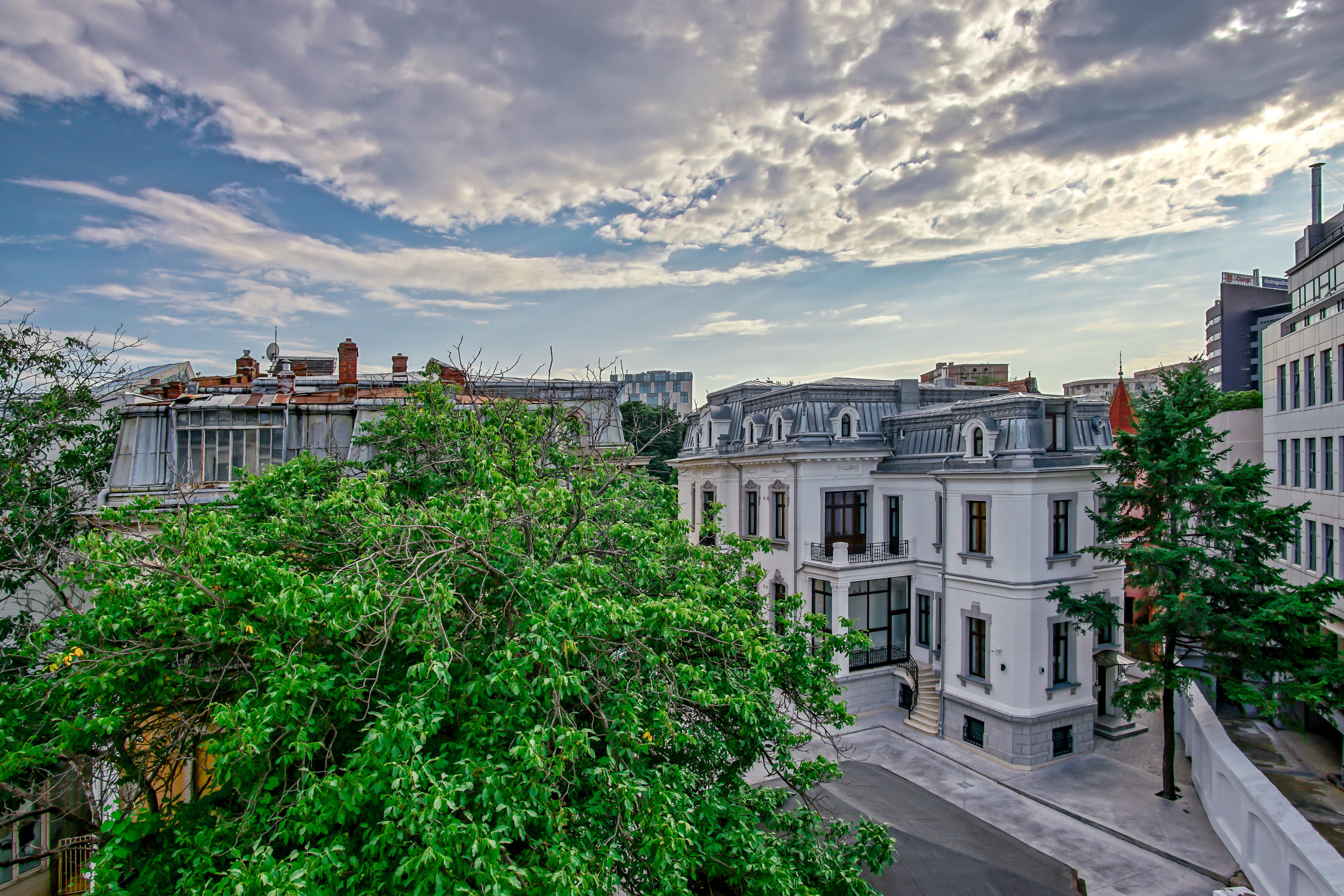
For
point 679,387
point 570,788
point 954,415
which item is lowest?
point 570,788

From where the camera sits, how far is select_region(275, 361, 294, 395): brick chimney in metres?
18.5

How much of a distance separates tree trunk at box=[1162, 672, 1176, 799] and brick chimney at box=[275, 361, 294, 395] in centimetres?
2340

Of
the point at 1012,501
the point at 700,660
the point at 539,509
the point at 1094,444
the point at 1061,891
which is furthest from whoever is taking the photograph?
the point at 1094,444

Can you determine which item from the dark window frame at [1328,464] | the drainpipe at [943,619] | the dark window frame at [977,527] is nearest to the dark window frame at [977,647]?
the drainpipe at [943,619]

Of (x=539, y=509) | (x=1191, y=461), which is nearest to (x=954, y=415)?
(x=1191, y=461)

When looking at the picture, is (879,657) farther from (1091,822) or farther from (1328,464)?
(1328,464)

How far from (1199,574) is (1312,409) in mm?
5752

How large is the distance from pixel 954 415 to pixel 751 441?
23.5 ft

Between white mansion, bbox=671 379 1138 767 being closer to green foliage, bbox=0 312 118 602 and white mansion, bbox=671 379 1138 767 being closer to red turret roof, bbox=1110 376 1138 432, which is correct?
red turret roof, bbox=1110 376 1138 432

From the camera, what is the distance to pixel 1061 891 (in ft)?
42.0

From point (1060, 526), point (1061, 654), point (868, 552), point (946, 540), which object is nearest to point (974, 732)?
point (1061, 654)

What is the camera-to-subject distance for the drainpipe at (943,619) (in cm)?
2005

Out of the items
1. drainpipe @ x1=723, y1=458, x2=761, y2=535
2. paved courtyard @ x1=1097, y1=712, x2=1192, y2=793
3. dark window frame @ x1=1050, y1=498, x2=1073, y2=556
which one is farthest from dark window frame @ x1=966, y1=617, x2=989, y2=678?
drainpipe @ x1=723, y1=458, x2=761, y2=535

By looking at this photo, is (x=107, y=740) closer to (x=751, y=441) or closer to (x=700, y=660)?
(x=700, y=660)
